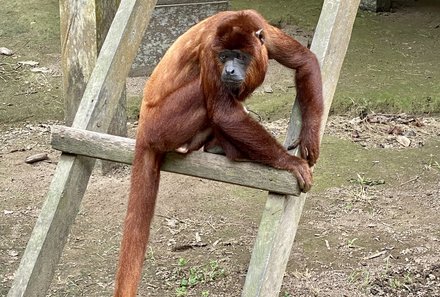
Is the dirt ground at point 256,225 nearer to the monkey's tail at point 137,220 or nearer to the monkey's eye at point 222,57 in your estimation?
the monkey's tail at point 137,220

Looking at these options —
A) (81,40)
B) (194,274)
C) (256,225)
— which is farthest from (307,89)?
(81,40)

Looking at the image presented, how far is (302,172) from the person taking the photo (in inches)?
134

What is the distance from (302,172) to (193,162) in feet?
1.57

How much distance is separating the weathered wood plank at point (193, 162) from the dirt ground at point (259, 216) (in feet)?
4.51

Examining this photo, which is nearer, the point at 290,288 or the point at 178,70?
the point at 178,70

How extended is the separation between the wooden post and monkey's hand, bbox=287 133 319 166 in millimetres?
2497

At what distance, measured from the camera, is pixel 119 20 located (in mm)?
4082

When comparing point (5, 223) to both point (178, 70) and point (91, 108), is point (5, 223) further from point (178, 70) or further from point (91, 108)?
point (178, 70)

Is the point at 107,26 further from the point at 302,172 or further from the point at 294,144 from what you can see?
the point at 302,172

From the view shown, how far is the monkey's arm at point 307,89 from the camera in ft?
11.9

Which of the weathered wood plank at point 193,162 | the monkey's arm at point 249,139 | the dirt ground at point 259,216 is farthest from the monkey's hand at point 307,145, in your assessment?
the dirt ground at point 259,216

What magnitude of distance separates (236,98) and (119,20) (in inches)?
33.7

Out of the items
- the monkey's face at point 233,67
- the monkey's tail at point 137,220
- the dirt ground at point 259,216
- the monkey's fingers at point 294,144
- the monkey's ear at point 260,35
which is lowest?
the dirt ground at point 259,216

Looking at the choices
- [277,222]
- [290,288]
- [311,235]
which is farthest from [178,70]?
[311,235]
